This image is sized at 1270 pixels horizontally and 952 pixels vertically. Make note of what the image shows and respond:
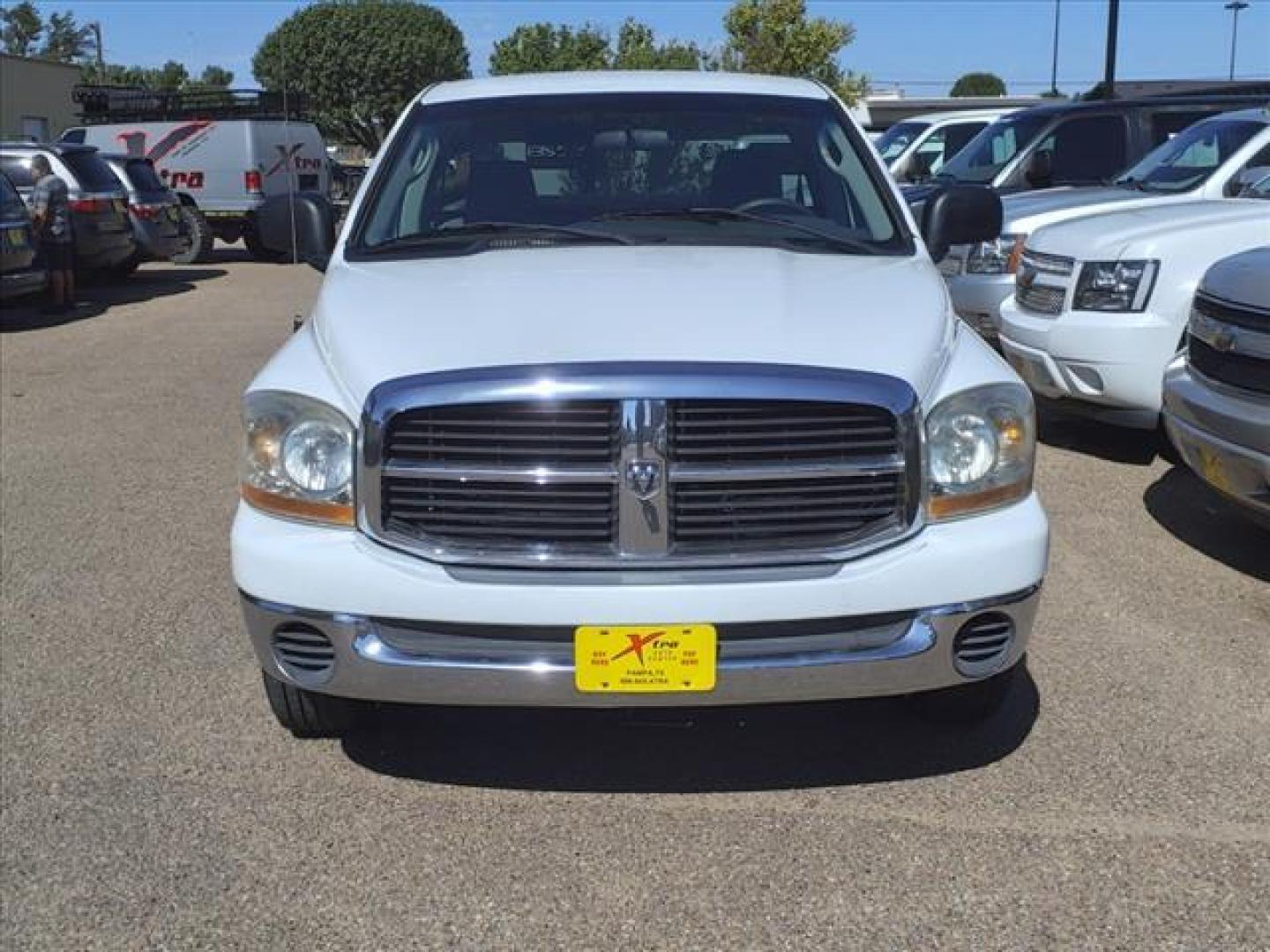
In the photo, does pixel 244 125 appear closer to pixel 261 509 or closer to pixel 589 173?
pixel 589 173

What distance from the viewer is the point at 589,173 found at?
4.52 m

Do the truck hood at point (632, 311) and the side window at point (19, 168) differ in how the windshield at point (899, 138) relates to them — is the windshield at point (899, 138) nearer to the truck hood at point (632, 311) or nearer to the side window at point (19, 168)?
the side window at point (19, 168)

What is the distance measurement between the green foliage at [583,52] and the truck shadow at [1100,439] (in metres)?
34.2

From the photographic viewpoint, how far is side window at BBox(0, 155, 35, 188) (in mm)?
15469

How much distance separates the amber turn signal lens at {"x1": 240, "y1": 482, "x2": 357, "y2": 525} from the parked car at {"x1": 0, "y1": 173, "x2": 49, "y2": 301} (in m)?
10.9

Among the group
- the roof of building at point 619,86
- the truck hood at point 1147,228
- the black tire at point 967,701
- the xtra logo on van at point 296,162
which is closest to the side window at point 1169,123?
the truck hood at point 1147,228

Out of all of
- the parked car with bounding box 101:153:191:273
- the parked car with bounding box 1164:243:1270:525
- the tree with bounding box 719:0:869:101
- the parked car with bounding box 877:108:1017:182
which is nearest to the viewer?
the parked car with bounding box 1164:243:1270:525

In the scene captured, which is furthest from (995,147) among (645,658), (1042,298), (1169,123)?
(645,658)

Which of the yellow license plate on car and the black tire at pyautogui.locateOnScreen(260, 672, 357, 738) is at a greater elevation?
the yellow license plate on car

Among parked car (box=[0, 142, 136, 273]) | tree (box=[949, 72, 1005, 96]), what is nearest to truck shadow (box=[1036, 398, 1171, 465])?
parked car (box=[0, 142, 136, 273])

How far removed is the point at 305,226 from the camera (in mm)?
4785

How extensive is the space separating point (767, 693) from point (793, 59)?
34.7 metres

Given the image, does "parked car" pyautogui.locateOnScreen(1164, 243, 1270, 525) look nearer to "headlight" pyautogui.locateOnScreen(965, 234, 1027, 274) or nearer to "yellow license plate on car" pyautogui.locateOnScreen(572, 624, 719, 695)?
"yellow license plate on car" pyautogui.locateOnScreen(572, 624, 719, 695)

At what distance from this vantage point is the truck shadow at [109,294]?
13887mm
